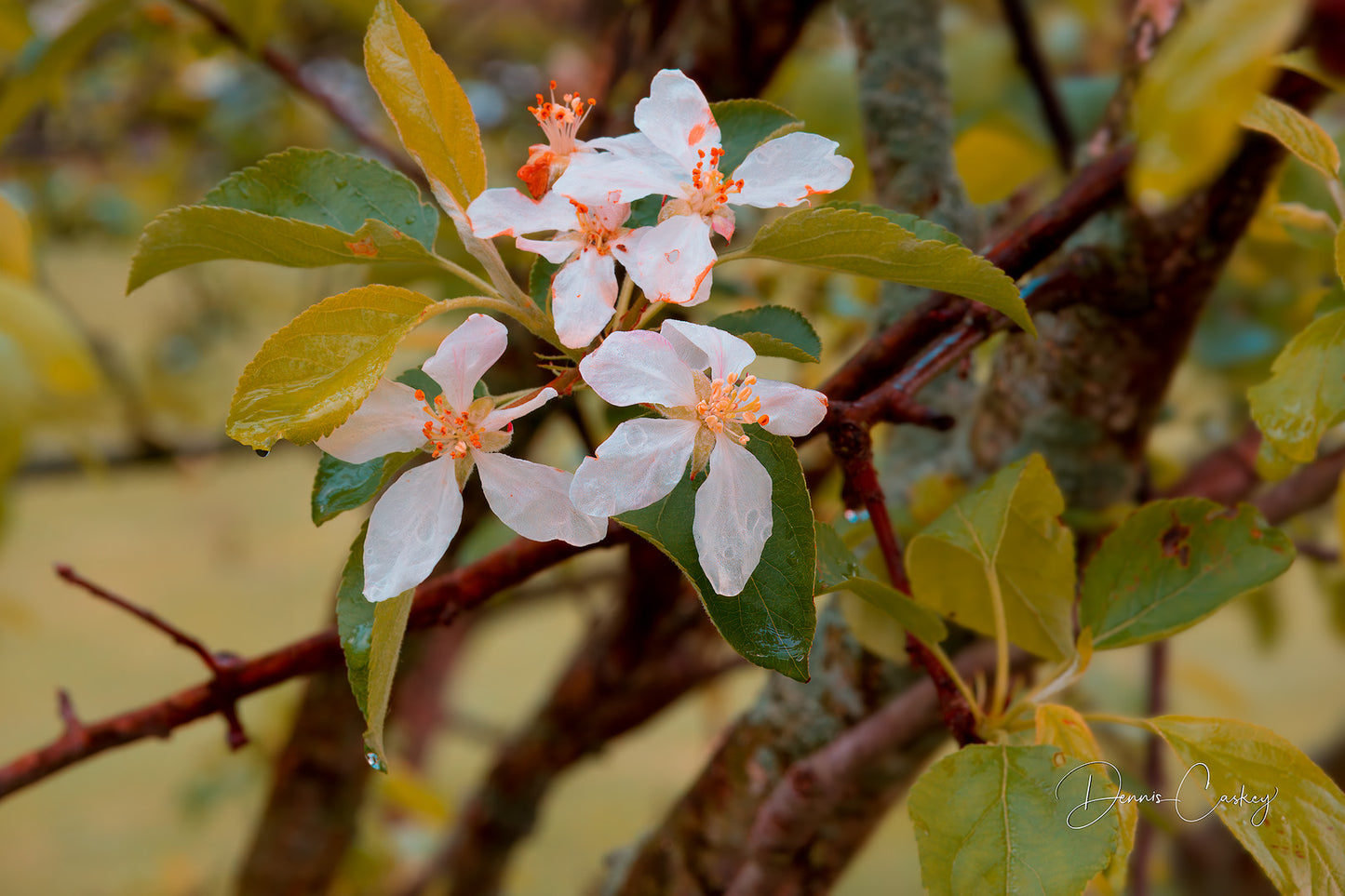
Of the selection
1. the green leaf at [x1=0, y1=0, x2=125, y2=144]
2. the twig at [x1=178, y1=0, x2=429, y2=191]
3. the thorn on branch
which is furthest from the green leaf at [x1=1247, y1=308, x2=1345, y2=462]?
the green leaf at [x1=0, y1=0, x2=125, y2=144]

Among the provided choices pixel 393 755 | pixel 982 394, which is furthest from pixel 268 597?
pixel 982 394

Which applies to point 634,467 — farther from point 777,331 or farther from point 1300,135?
point 1300,135

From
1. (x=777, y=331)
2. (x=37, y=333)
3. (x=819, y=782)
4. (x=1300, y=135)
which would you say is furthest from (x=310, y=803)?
(x=1300, y=135)

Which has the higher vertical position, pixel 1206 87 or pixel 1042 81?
pixel 1206 87

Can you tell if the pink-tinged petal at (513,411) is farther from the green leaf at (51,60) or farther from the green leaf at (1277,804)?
the green leaf at (51,60)

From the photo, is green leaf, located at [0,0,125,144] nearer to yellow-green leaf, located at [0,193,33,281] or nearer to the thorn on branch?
yellow-green leaf, located at [0,193,33,281]

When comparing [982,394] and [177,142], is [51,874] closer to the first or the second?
[177,142]
